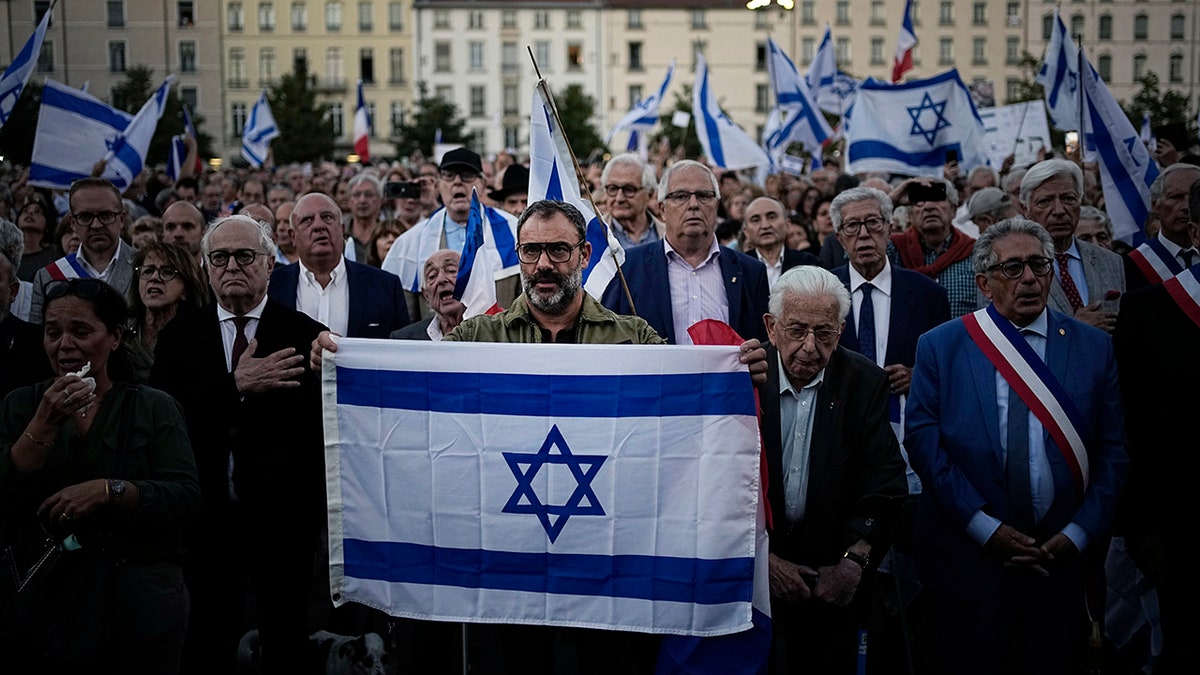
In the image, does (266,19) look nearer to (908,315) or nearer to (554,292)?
(908,315)

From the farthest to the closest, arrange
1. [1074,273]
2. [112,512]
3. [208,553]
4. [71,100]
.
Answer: [71,100]
[1074,273]
[208,553]
[112,512]

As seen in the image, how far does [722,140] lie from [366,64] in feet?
275

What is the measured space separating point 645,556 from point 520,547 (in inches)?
18.2

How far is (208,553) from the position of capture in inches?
213

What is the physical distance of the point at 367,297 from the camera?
23.0 ft

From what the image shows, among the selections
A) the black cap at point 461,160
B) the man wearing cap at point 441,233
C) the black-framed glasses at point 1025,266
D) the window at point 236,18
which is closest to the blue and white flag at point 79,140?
the man wearing cap at point 441,233

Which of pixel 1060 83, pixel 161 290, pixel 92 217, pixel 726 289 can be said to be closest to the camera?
pixel 161 290

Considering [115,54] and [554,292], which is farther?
[115,54]

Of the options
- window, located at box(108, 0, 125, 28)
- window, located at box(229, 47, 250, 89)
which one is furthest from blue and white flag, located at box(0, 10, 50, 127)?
window, located at box(229, 47, 250, 89)

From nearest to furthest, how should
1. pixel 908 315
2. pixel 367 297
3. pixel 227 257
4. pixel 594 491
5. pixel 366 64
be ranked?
pixel 594 491 < pixel 227 257 < pixel 908 315 < pixel 367 297 < pixel 366 64

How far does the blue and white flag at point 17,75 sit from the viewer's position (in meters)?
10.1

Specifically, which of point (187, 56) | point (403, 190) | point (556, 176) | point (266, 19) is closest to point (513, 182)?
point (403, 190)

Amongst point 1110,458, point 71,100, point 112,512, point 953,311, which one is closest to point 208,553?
point 112,512

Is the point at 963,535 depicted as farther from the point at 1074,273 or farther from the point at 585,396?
the point at 1074,273
